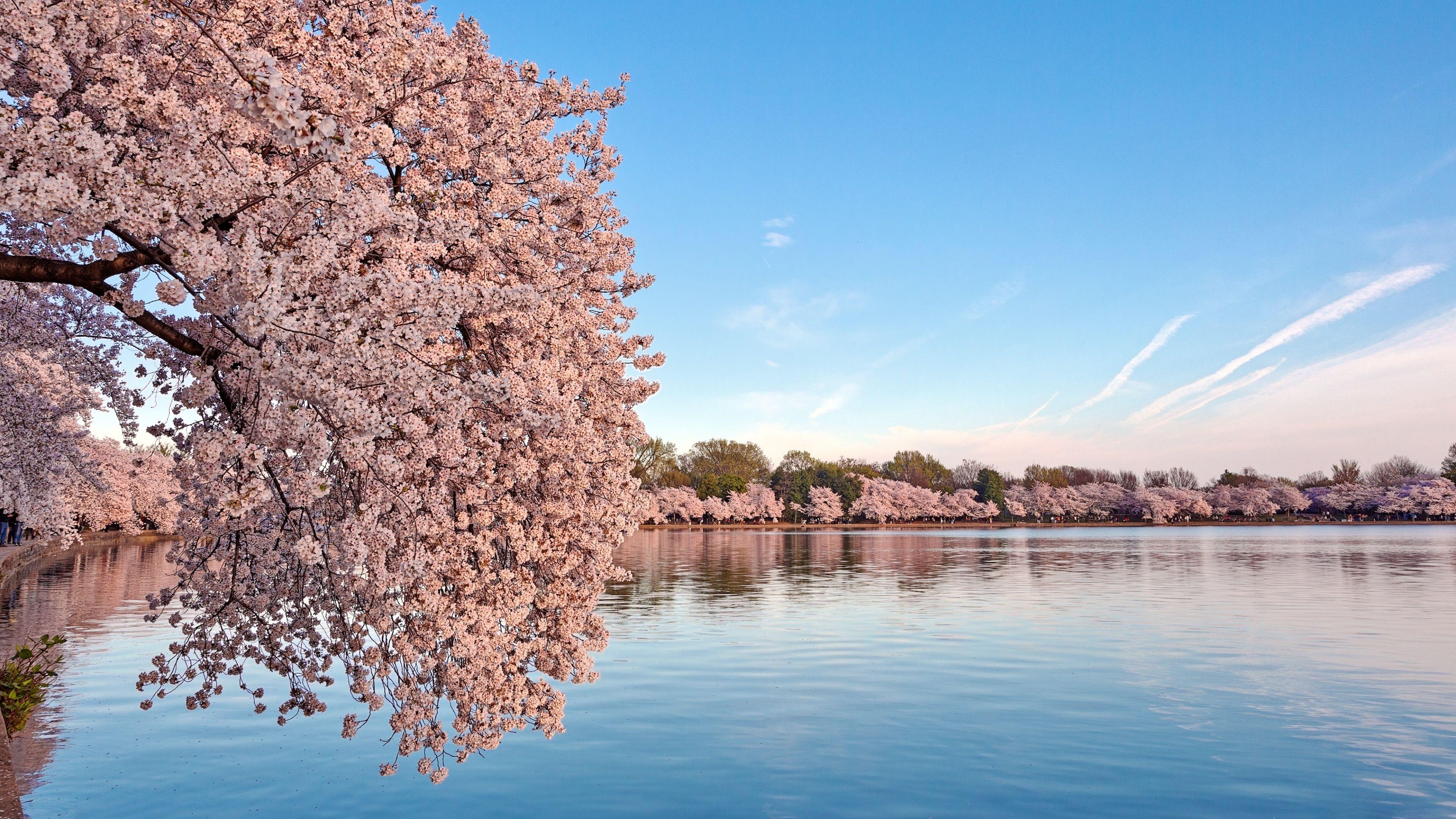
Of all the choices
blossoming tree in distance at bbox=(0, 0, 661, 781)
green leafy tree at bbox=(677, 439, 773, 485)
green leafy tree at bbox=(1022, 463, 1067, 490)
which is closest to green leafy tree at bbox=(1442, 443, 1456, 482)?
green leafy tree at bbox=(1022, 463, 1067, 490)

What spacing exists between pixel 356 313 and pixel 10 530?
6359 centimetres

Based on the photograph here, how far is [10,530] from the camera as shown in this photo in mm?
54406

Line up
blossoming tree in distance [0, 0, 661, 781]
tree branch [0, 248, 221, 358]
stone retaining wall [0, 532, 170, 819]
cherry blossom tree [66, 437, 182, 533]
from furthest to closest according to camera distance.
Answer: cherry blossom tree [66, 437, 182, 533], stone retaining wall [0, 532, 170, 819], tree branch [0, 248, 221, 358], blossoming tree in distance [0, 0, 661, 781]

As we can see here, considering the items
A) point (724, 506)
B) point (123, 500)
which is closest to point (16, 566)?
point (123, 500)

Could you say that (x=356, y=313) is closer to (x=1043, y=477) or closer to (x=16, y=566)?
(x=16, y=566)

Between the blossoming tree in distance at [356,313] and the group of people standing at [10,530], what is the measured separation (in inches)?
1677

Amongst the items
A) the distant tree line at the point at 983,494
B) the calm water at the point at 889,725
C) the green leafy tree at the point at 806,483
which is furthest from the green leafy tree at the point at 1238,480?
the calm water at the point at 889,725

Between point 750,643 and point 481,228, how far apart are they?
652 inches

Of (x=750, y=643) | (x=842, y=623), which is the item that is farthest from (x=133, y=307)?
(x=842, y=623)

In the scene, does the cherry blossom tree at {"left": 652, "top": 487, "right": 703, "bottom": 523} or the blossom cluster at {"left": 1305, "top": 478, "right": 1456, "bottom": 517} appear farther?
the blossom cluster at {"left": 1305, "top": 478, "right": 1456, "bottom": 517}

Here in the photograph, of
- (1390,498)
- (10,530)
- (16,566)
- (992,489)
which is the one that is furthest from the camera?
(992,489)

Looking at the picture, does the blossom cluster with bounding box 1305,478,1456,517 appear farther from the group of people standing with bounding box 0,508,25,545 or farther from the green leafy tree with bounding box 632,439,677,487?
the group of people standing with bounding box 0,508,25,545

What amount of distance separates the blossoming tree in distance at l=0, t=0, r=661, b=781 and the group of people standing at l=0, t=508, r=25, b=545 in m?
42.6

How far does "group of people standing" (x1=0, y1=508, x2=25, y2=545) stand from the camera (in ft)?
152
